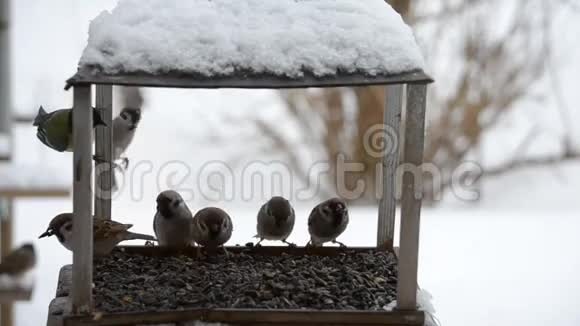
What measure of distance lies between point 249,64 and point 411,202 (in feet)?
1.65

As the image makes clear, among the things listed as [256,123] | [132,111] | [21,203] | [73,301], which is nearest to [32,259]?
[132,111]

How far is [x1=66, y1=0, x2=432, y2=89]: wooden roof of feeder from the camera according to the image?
182 centimetres

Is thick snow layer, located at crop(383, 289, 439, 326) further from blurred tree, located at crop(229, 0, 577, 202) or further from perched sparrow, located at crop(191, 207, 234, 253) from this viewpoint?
blurred tree, located at crop(229, 0, 577, 202)

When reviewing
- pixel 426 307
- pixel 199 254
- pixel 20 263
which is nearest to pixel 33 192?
pixel 20 263

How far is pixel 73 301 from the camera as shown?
1.91m

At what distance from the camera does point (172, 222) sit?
2670 millimetres

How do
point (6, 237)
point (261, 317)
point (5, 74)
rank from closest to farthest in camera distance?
point (261, 317) → point (6, 237) → point (5, 74)

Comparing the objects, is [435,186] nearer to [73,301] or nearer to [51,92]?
[51,92]

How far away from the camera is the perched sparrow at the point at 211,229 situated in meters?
2.62

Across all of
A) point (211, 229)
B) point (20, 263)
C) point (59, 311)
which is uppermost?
point (211, 229)

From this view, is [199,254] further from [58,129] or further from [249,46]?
[249,46]

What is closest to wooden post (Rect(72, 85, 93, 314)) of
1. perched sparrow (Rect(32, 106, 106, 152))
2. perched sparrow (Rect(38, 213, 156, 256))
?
perched sparrow (Rect(38, 213, 156, 256))

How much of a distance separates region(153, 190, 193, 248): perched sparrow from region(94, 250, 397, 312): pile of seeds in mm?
78

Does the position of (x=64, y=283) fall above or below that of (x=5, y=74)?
below
